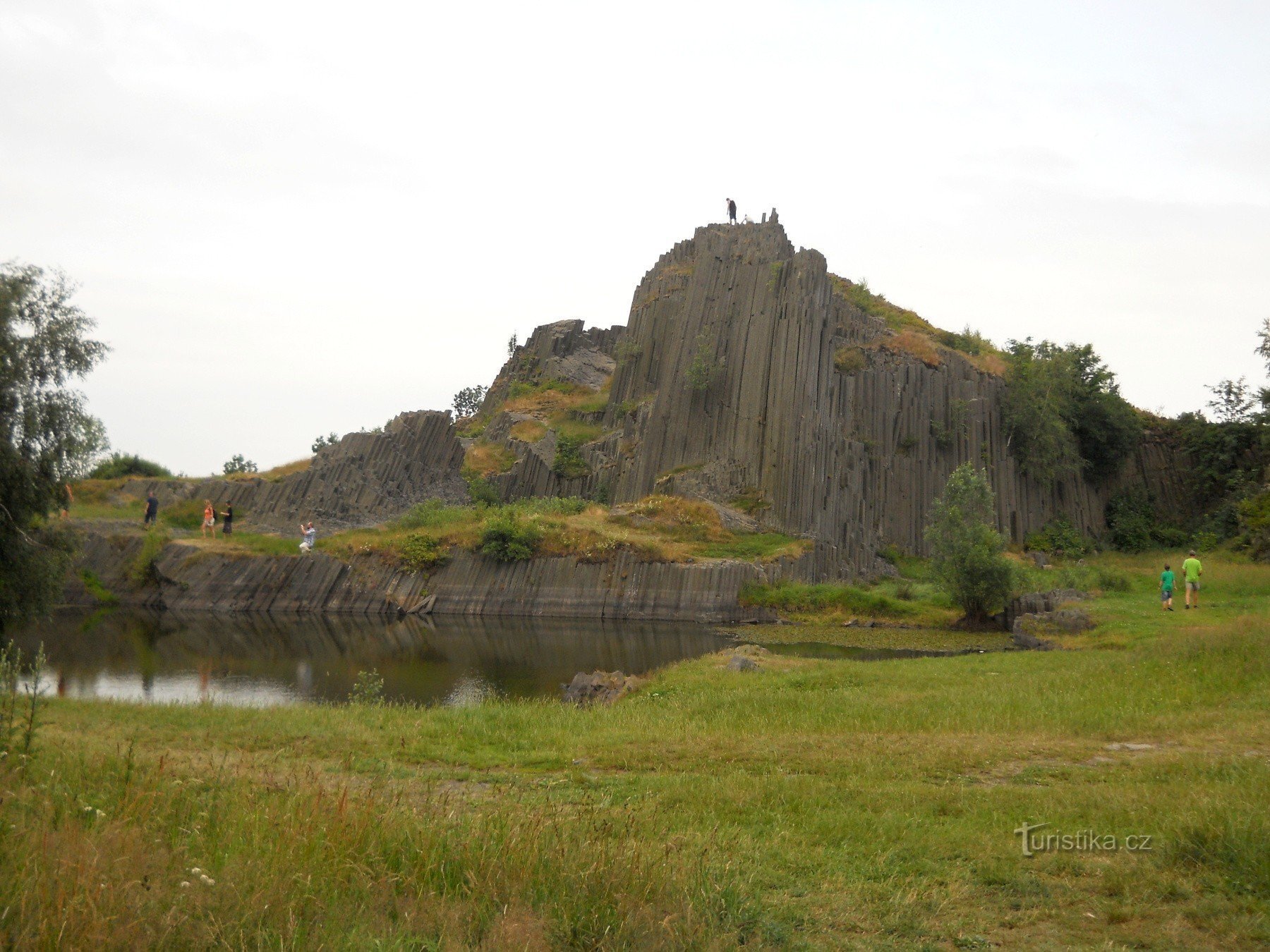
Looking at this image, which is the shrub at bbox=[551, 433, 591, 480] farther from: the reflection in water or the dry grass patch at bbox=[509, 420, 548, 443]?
the reflection in water

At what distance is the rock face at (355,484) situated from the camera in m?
48.8

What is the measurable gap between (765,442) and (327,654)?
80.9ft

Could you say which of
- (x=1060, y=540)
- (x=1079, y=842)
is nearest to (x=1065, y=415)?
(x=1060, y=540)

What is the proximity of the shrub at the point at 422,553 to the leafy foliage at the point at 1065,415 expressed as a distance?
97.8 ft

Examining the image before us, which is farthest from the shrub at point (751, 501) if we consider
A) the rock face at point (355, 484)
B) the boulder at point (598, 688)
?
the boulder at point (598, 688)

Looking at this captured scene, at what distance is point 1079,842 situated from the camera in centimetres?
745

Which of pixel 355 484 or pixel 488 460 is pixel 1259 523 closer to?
pixel 355 484

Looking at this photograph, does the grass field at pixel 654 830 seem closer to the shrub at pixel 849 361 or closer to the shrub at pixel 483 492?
the shrub at pixel 849 361

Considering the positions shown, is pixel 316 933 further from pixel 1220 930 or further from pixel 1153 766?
pixel 1153 766

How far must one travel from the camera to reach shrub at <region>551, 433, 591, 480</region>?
56.3 m

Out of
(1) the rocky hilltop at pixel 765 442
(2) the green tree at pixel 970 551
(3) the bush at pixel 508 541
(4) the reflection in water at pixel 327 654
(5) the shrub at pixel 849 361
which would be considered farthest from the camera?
(5) the shrub at pixel 849 361

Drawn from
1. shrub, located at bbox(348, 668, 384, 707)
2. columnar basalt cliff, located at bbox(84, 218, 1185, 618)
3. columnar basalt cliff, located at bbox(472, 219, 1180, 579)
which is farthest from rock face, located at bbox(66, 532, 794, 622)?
shrub, located at bbox(348, 668, 384, 707)

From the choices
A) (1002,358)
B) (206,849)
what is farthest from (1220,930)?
(1002,358)

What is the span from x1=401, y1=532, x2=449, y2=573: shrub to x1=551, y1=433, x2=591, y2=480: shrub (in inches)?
523
